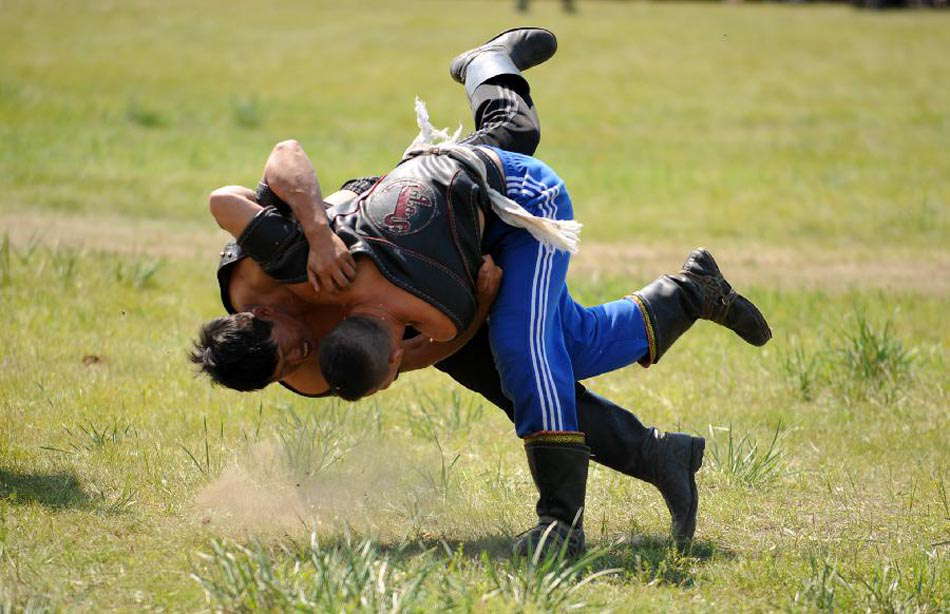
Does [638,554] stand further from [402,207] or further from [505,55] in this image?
[505,55]

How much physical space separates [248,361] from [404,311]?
51 centimetres

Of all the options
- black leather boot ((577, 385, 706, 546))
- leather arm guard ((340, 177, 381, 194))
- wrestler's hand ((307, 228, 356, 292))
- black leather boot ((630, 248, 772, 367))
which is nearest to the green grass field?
black leather boot ((577, 385, 706, 546))

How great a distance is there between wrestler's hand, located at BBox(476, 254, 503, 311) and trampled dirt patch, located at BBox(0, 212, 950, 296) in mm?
4855

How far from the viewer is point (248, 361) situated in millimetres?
3814

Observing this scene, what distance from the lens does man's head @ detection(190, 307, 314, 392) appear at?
3811 mm

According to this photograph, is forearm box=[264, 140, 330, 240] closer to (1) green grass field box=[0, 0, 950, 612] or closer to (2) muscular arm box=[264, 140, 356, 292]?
(2) muscular arm box=[264, 140, 356, 292]

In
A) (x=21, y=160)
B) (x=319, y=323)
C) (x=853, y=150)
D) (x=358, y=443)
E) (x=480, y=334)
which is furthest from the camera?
(x=853, y=150)

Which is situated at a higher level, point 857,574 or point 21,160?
point 21,160

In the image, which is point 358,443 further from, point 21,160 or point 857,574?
point 21,160

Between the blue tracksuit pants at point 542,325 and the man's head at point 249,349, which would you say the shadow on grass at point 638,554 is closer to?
the blue tracksuit pants at point 542,325

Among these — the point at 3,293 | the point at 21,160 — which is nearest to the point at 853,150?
the point at 21,160

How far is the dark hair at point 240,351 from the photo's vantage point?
3.81 m

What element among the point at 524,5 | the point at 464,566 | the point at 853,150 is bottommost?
the point at 464,566

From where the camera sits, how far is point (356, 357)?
3.72 meters
